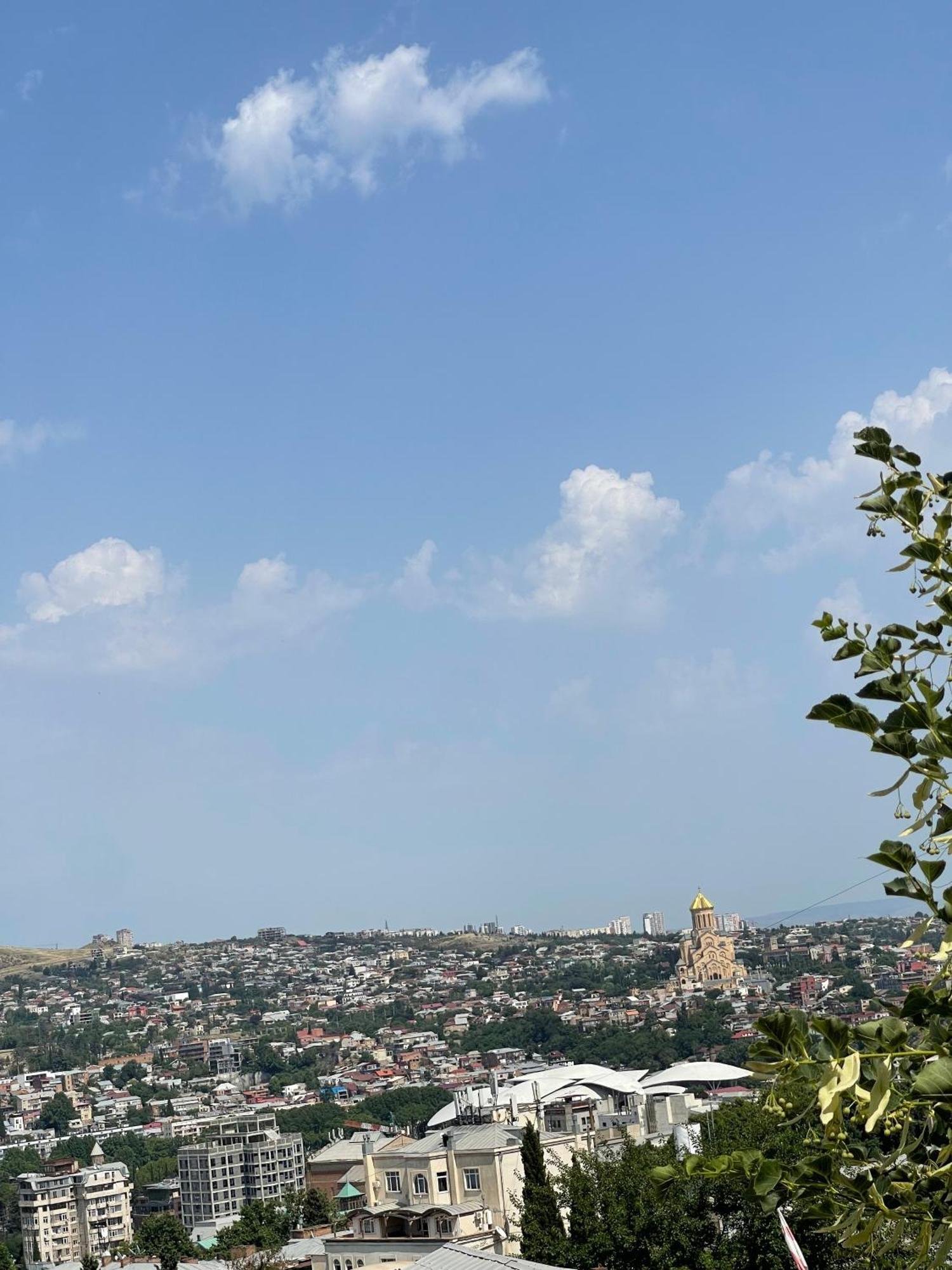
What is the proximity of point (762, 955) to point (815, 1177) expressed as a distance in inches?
6284

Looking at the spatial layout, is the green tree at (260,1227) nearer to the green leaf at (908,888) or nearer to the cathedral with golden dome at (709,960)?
the green leaf at (908,888)

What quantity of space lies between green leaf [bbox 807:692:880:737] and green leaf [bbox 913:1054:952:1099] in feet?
2.36

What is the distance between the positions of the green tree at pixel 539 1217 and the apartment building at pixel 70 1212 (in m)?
45.8

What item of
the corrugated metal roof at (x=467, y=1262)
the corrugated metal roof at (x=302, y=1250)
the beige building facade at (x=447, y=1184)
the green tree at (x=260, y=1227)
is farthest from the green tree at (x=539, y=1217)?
the green tree at (x=260, y=1227)

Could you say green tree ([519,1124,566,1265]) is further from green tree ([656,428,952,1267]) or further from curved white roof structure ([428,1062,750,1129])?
green tree ([656,428,952,1267])

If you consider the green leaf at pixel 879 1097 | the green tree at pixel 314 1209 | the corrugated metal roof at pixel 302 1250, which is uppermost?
the green leaf at pixel 879 1097

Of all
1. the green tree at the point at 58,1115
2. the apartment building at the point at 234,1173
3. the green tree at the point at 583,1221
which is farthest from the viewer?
the green tree at the point at 58,1115

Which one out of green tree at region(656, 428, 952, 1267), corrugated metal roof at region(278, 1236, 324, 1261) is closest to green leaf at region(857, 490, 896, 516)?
green tree at region(656, 428, 952, 1267)

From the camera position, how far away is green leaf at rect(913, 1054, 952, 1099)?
2.96m

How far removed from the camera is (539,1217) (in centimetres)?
2753

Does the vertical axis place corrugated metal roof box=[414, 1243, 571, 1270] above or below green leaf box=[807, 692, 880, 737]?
below

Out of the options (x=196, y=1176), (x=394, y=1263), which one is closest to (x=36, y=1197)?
(x=196, y=1176)

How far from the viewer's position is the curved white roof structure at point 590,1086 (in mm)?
50750

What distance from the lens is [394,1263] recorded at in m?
27.5
